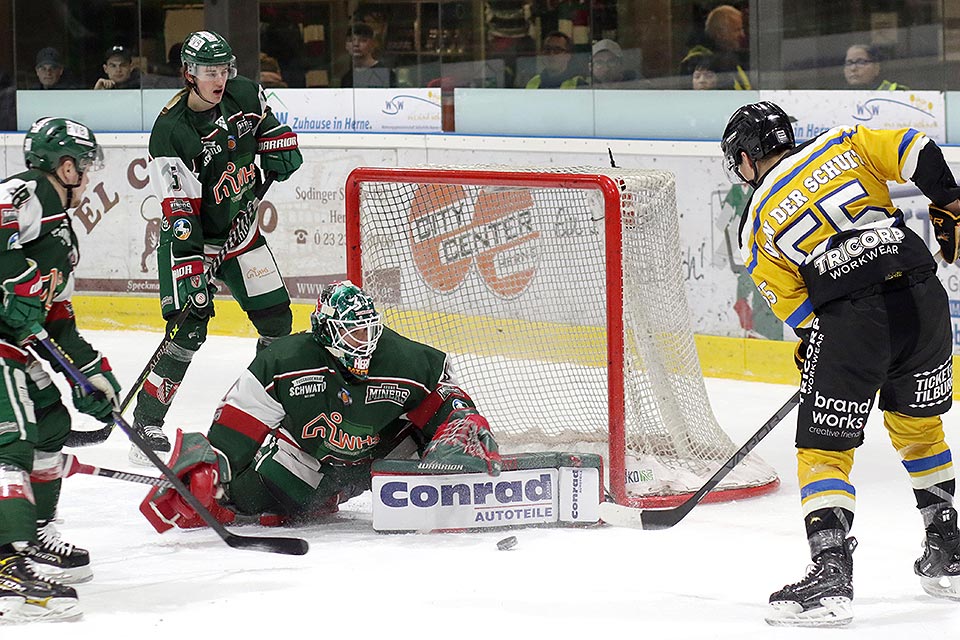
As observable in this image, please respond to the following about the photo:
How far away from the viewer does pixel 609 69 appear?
667 cm

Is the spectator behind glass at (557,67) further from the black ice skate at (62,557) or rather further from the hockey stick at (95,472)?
the black ice skate at (62,557)

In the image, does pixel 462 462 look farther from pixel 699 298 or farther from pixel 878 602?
pixel 699 298

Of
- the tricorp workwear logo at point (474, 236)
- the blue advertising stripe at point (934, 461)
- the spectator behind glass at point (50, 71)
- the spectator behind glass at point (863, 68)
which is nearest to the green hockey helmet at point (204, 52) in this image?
the tricorp workwear logo at point (474, 236)

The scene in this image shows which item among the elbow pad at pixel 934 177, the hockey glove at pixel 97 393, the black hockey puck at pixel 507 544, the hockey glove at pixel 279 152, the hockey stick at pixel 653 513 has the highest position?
the hockey glove at pixel 279 152

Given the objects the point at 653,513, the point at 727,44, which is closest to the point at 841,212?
the point at 653,513

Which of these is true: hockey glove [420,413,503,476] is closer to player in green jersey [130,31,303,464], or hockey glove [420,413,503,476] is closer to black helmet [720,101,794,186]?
black helmet [720,101,794,186]

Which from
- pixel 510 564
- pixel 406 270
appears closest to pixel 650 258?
pixel 406 270

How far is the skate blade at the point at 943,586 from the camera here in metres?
3.08

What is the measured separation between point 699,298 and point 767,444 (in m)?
1.20

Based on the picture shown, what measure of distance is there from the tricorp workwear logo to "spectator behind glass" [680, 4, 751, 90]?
1777mm

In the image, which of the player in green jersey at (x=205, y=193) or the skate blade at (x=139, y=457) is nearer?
the player in green jersey at (x=205, y=193)

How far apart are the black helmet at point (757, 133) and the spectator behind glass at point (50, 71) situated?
224 inches

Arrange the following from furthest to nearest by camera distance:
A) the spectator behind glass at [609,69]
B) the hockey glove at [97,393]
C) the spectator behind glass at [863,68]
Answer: the spectator behind glass at [609,69] < the spectator behind glass at [863,68] < the hockey glove at [97,393]

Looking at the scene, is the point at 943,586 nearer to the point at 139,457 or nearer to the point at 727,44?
the point at 139,457
